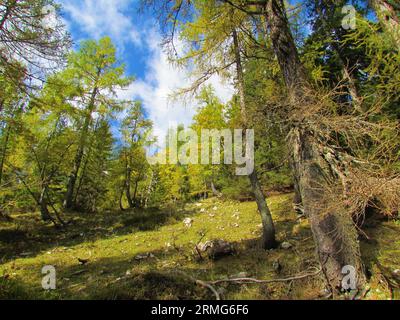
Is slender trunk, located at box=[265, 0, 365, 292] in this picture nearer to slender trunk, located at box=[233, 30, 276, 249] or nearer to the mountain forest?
the mountain forest

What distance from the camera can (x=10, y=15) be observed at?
520 centimetres

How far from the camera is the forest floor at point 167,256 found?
3850 mm

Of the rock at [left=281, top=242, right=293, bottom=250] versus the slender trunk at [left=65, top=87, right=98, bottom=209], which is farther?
the slender trunk at [left=65, top=87, right=98, bottom=209]

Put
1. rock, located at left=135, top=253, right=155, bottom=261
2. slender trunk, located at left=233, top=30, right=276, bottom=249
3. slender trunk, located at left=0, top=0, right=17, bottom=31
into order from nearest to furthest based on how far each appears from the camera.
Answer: slender trunk, located at left=0, top=0, right=17, bottom=31 < slender trunk, located at left=233, top=30, right=276, bottom=249 < rock, located at left=135, top=253, right=155, bottom=261

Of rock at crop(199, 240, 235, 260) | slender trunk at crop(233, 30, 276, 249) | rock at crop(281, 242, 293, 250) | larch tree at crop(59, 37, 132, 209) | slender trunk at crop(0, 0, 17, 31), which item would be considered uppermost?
larch tree at crop(59, 37, 132, 209)

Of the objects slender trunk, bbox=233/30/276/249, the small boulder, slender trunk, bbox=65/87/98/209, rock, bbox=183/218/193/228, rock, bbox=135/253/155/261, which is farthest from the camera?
slender trunk, bbox=65/87/98/209

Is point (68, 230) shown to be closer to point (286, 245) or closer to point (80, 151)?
point (80, 151)

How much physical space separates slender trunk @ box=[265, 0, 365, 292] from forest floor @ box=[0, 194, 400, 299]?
1.03ft

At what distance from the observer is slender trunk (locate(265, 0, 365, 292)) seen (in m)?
3.50

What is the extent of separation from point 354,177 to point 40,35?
23.4 ft

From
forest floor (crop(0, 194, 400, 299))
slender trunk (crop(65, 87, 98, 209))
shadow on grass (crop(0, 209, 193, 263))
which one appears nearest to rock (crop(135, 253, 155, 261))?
forest floor (crop(0, 194, 400, 299))

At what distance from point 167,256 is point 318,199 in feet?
17.5

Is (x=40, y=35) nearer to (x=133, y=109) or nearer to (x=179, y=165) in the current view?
(x=133, y=109)

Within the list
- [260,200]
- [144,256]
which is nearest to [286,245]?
[260,200]
